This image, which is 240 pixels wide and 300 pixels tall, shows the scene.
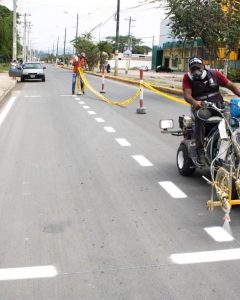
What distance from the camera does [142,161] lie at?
8312 millimetres

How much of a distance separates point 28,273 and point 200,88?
12.5 feet

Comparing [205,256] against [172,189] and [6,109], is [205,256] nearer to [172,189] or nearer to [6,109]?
[172,189]

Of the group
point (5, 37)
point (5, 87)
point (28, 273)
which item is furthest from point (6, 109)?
→ point (5, 37)

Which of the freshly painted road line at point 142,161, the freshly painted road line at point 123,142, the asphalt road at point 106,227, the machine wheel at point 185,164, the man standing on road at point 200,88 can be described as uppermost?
the man standing on road at point 200,88

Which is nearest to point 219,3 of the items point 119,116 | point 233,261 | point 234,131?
point 119,116

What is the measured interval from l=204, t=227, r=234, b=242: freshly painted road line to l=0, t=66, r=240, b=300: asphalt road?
0.06m

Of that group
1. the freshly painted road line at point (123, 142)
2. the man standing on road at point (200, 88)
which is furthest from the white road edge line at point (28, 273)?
the freshly painted road line at point (123, 142)

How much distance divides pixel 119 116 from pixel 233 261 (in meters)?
10.4

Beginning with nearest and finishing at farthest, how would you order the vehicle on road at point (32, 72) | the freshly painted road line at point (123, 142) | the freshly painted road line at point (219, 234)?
the freshly painted road line at point (219, 234)
the freshly painted road line at point (123, 142)
the vehicle on road at point (32, 72)

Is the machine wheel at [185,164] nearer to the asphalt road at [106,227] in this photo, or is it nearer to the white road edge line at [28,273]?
the asphalt road at [106,227]

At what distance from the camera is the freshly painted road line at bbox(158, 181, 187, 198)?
20.7 ft

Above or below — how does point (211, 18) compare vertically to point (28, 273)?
above

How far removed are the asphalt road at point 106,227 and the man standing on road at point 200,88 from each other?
656 millimetres

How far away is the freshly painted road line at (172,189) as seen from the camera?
630 centimetres
